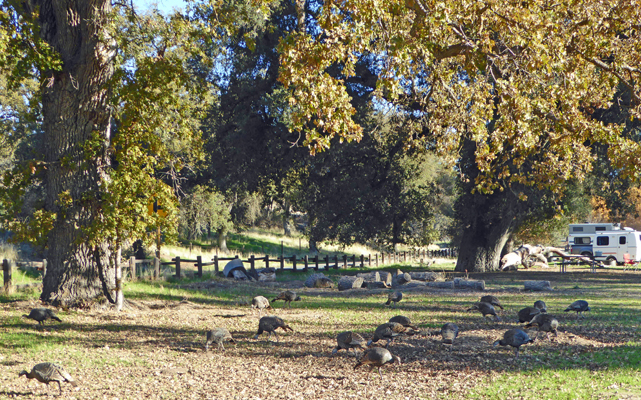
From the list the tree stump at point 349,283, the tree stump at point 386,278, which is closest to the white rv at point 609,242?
the tree stump at point 386,278

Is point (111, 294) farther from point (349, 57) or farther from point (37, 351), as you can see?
point (349, 57)

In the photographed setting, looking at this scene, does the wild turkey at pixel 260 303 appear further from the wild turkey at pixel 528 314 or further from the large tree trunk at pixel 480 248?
the large tree trunk at pixel 480 248

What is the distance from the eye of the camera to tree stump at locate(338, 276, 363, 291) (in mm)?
19672

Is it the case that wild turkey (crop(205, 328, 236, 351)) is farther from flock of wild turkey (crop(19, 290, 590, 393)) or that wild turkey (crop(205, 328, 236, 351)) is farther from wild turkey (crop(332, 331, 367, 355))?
wild turkey (crop(332, 331, 367, 355))

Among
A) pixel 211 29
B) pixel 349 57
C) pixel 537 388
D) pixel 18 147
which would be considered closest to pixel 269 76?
pixel 211 29

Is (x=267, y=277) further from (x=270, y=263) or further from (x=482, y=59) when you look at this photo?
(x=270, y=263)

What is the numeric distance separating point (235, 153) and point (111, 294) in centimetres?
1156

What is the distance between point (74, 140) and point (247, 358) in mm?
6581

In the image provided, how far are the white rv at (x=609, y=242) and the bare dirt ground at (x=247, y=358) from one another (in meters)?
29.6

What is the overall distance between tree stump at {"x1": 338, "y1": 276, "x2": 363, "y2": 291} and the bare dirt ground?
7360mm

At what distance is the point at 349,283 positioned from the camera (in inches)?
778

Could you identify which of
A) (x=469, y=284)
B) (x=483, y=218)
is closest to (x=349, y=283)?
(x=469, y=284)

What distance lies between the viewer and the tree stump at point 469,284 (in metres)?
19.3

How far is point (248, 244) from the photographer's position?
52.4m
